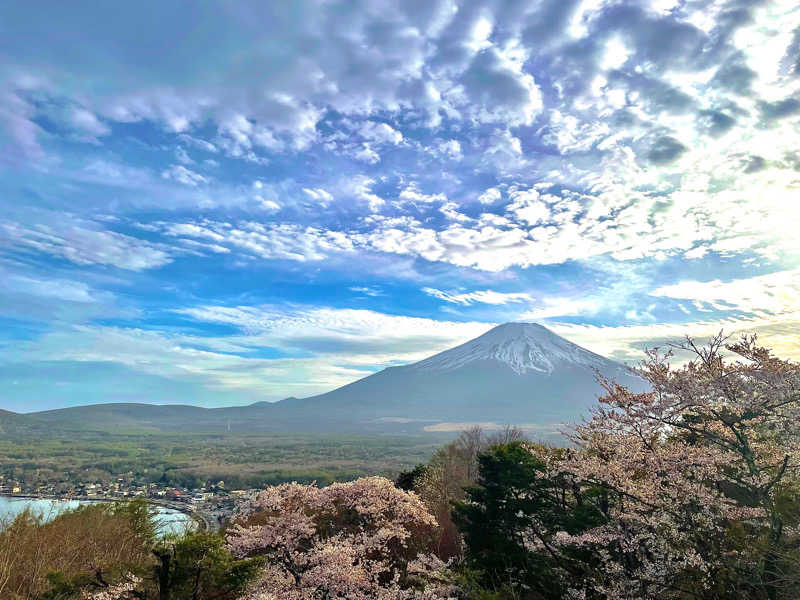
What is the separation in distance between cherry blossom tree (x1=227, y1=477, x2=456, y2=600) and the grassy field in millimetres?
24728

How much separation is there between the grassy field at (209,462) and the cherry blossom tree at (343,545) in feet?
81.1

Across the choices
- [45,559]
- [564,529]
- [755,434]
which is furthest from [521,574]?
[45,559]

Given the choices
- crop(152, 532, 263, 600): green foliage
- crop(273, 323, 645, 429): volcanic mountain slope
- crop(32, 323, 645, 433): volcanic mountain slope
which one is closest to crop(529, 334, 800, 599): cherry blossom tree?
crop(152, 532, 263, 600): green foliage

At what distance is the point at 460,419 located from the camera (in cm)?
16200

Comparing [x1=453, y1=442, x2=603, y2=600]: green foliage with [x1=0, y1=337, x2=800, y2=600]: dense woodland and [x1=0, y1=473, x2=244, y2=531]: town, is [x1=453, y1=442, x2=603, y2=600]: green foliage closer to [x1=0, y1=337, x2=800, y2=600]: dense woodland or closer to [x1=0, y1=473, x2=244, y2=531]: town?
[x1=0, y1=337, x2=800, y2=600]: dense woodland

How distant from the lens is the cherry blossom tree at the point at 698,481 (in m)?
7.64

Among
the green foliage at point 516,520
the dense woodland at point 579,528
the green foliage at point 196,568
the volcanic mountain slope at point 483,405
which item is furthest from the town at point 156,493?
the volcanic mountain slope at point 483,405

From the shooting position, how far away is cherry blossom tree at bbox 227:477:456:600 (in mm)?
10031

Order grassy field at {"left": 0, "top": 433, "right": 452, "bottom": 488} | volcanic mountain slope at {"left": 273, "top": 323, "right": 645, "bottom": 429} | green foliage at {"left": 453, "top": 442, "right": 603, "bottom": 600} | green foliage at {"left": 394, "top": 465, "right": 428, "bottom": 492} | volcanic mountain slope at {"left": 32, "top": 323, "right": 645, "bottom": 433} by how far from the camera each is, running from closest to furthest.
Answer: green foliage at {"left": 453, "top": 442, "right": 603, "bottom": 600} < green foliage at {"left": 394, "top": 465, "right": 428, "bottom": 492} < grassy field at {"left": 0, "top": 433, "right": 452, "bottom": 488} < volcanic mountain slope at {"left": 273, "top": 323, "right": 645, "bottom": 429} < volcanic mountain slope at {"left": 32, "top": 323, "right": 645, "bottom": 433}

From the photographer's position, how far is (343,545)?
428 inches

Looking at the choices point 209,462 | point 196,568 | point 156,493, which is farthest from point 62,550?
point 209,462

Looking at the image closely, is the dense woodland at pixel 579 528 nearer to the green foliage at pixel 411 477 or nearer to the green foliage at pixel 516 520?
the green foliage at pixel 516 520

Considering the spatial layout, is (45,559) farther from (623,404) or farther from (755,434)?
(755,434)

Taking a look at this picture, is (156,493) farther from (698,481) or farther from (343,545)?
(698,481)
